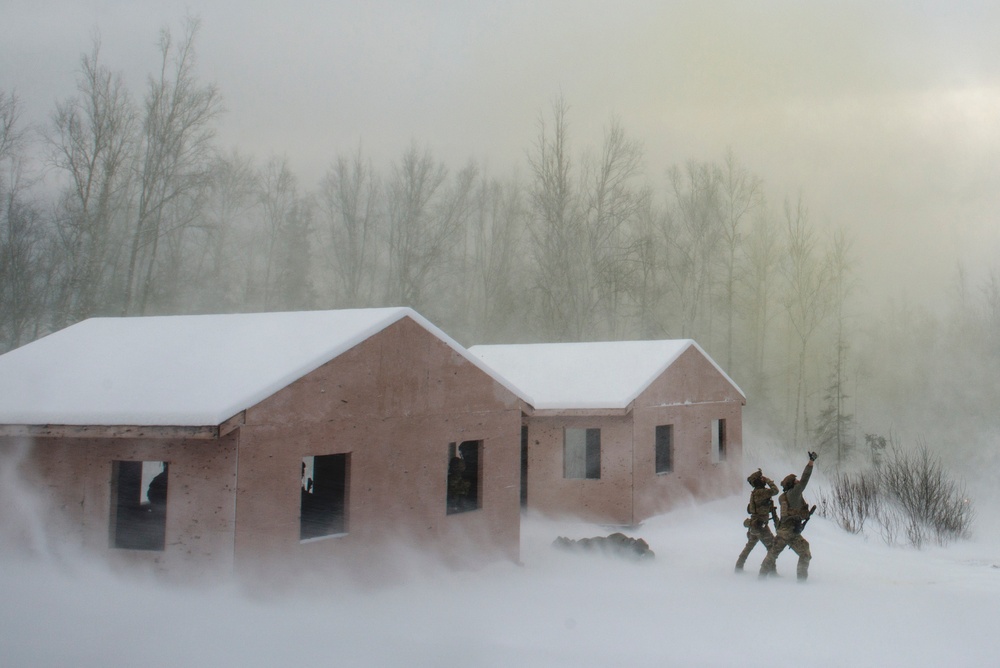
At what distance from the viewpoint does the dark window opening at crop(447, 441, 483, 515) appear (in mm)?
13008

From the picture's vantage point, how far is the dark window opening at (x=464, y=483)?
13.0 metres

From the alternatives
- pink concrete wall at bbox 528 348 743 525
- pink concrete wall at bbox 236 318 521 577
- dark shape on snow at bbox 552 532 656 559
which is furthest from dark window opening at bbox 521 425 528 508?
pink concrete wall at bbox 236 318 521 577

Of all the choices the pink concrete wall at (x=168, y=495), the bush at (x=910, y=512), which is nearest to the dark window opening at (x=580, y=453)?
the bush at (x=910, y=512)

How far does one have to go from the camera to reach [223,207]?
37750 mm

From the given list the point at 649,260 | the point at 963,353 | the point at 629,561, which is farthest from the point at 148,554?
the point at 963,353

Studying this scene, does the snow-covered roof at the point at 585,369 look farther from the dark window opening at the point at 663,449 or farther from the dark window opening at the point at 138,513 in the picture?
the dark window opening at the point at 138,513

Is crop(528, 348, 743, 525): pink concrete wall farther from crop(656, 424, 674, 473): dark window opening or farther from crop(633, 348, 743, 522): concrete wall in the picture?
crop(656, 424, 674, 473): dark window opening

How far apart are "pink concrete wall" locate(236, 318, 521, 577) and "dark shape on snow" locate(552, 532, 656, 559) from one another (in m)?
1.92

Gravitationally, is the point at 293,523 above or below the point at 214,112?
below

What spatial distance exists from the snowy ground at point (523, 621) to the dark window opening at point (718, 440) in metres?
8.61

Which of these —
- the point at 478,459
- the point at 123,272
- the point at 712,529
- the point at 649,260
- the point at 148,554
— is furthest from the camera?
the point at 649,260

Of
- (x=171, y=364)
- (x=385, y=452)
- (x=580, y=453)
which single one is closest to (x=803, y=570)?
(x=385, y=452)

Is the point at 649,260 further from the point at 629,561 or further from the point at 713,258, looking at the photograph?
the point at 629,561

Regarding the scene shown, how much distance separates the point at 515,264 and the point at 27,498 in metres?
35.3
